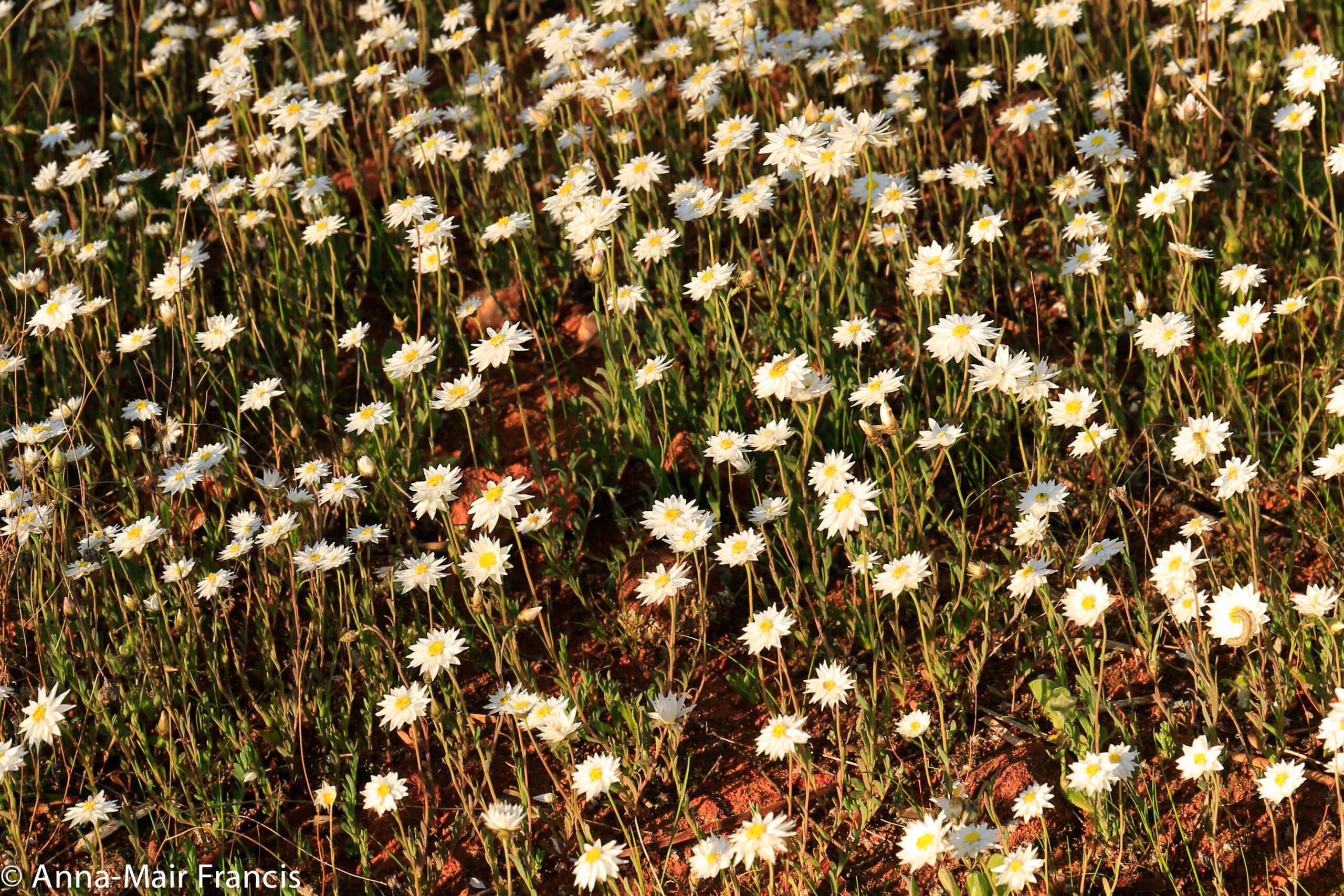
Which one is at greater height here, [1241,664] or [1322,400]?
[1322,400]

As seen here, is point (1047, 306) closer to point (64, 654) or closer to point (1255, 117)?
point (1255, 117)

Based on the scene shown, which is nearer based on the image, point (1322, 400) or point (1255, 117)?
point (1322, 400)

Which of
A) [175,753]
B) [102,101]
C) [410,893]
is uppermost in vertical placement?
[102,101]

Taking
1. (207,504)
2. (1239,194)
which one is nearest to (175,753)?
(207,504)

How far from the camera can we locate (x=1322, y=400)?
3156 mm

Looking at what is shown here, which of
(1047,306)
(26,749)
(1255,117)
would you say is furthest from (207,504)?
(1255,117)

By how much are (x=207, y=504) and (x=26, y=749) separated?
1029mm

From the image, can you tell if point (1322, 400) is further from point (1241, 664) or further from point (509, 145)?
point (509, 145)

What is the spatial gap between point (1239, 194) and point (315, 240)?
2973mm

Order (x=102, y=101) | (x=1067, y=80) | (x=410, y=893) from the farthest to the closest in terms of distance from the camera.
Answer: (x=102, y=101), (x=1067, y=80), (x=410, y=893)

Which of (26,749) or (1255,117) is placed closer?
(26,749)

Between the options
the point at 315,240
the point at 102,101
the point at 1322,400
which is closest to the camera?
the point at 1322,400

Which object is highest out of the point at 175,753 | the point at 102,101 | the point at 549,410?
the point at 102,101

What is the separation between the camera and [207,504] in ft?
12.4
